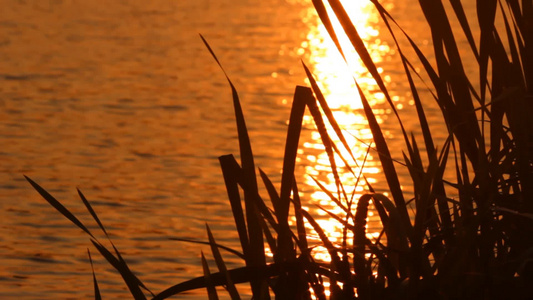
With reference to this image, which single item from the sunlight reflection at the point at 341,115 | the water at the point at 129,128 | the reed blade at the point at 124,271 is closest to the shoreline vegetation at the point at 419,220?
the reed blade at the point at 124,271

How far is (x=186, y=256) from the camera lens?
5230 mm

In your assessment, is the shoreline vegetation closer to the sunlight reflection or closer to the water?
the sunlight reflection

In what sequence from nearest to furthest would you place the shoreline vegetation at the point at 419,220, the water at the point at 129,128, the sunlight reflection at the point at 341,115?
1. the shoreline vegetation at the point at 419,220
2. the water at the point at 129,128
3. the sunlight reflection at the point at 341,115

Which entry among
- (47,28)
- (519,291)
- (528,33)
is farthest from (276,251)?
(47,28)

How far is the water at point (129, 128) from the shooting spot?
5.25 metres

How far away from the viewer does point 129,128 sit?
7.96 meters

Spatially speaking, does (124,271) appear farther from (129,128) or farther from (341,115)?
(341,115)

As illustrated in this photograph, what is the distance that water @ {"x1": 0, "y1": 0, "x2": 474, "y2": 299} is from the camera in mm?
5246

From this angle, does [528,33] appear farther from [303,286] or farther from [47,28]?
[47,28]

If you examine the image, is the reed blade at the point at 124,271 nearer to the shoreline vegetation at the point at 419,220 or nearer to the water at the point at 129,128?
the shoreline vegetation at the point at 419,220

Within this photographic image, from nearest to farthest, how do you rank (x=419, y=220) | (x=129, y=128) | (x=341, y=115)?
(x=419, y=220) → (x=129, y=128) → (x=341, y=115)

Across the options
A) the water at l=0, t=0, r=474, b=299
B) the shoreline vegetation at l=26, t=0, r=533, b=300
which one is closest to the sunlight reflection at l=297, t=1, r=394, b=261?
the water at l=0, t=0, r=474, b=299

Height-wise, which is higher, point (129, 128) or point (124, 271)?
point (129, 128)

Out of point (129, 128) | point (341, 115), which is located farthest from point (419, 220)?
point (341, 115)
